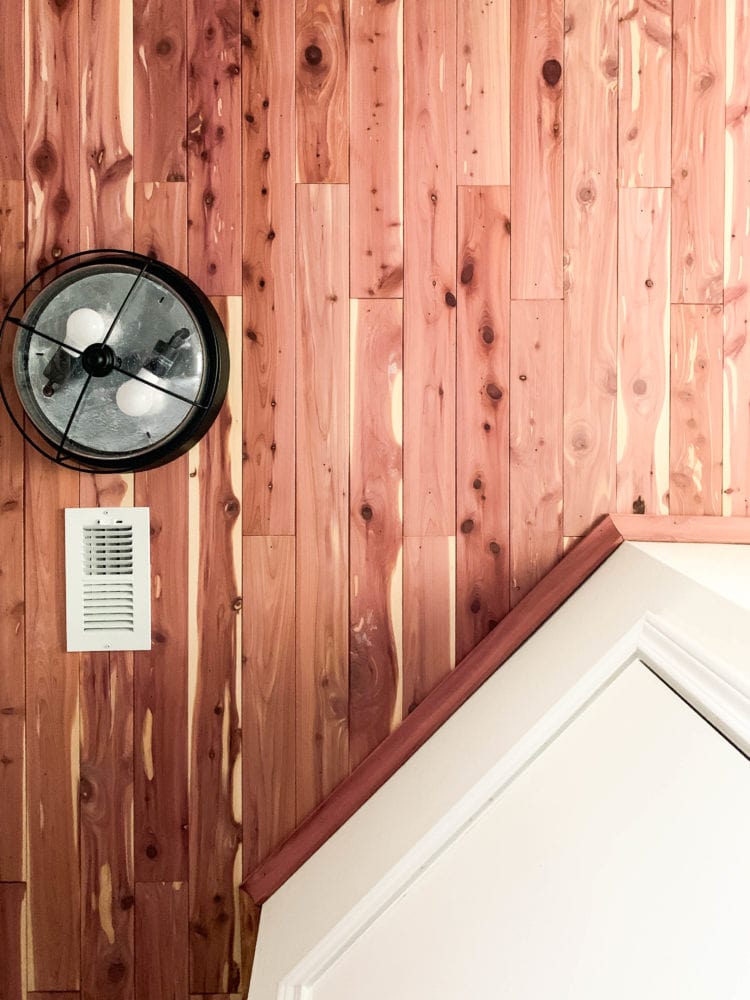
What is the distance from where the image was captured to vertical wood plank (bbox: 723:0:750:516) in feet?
4.21

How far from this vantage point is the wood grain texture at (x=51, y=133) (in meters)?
1.29

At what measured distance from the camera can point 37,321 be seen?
121 cm

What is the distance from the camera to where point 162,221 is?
1.31 meters

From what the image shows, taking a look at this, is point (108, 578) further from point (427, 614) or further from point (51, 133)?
point (51, 133)

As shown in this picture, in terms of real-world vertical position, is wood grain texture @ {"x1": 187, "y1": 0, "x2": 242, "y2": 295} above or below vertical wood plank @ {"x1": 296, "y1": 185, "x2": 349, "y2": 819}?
above

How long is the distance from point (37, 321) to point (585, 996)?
1.17 m

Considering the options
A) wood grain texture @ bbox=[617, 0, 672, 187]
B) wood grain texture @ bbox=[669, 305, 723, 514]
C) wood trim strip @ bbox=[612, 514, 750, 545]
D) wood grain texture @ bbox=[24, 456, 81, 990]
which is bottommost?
wood grain texture @ bbox=[24, 456, 81, 990]

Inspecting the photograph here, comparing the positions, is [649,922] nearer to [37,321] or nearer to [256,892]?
[256,892]

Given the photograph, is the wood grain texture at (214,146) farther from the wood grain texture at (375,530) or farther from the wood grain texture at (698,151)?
the wood grain texture at (698,151)

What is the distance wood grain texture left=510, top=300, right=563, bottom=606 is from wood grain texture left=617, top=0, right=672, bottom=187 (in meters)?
0.28

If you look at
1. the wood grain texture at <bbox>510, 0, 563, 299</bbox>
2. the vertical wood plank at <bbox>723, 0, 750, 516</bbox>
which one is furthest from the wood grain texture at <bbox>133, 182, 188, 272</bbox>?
the vertical wood plank at <bbox>723, 0, 750, 516</bbox>

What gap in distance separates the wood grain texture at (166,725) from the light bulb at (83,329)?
266 mm

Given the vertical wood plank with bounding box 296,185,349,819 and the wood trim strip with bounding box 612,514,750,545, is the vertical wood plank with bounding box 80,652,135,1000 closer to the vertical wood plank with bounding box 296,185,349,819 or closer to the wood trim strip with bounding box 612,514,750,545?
the vertical wood plank with bounding box 296,185,349,819

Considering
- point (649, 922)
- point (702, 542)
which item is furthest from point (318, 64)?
point (649, 922)
